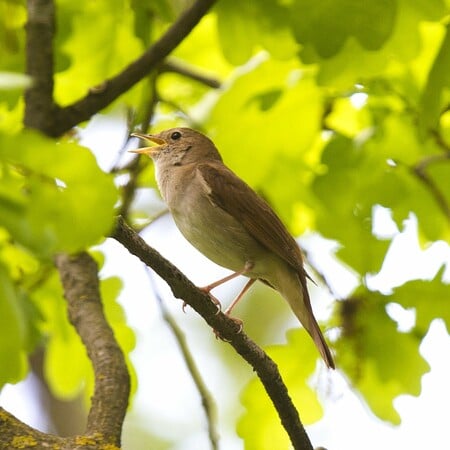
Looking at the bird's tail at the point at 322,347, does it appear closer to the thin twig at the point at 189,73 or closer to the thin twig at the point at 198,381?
the thin twig at the point at 198,381

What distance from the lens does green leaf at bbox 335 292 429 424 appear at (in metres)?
3.92

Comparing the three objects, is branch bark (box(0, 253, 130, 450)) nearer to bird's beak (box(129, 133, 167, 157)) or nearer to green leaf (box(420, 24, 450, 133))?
bird's beak (box(129, 133, 167, 157))

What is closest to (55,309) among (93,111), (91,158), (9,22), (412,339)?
(93,111)

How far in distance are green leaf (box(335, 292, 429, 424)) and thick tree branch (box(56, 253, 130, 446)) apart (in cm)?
94

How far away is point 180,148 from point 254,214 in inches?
38.6

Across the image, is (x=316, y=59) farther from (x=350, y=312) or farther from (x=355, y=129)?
(x=355, y=129)

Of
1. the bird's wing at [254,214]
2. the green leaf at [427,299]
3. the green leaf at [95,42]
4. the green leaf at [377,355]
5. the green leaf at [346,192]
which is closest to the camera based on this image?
the green leaf at [427,299]

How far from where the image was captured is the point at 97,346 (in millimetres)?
3920

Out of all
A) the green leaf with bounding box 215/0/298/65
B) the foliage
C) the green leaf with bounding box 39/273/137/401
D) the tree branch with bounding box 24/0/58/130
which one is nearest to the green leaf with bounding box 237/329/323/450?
the foliage

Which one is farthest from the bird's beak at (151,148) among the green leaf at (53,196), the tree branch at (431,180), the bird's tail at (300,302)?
the green leaf at (53,196)

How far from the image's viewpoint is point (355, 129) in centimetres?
501

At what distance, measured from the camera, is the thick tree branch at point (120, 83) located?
4.12m

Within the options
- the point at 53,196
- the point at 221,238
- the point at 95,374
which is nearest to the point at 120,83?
the point at 221,238

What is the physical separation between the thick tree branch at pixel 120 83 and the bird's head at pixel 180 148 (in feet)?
3.25
